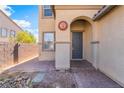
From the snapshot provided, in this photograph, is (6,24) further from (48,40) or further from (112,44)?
(112,44)

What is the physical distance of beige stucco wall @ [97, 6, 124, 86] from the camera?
6230mm

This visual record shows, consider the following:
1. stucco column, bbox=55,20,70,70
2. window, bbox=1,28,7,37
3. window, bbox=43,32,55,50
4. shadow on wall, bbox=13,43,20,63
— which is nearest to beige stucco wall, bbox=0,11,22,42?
window, bbox=1,28,7,37

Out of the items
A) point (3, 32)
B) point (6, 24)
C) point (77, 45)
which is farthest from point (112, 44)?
point (6, 24)

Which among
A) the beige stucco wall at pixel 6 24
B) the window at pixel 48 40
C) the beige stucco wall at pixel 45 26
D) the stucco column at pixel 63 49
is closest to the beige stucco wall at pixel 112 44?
the stucco column at pixel 63 49

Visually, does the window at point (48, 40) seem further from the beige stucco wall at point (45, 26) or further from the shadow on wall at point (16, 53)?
the shadow on wall at point (16, 53)

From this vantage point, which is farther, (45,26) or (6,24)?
(6,24)

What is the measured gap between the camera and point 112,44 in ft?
23.7

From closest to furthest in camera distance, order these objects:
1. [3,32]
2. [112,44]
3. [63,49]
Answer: [112,44]
[63,49]
[3,32]

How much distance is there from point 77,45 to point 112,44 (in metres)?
6.93

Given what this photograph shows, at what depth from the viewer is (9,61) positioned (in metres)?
11.2

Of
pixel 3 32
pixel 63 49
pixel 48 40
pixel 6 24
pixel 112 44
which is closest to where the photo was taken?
pixel 112 44

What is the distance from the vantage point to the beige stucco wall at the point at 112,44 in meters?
6.23
